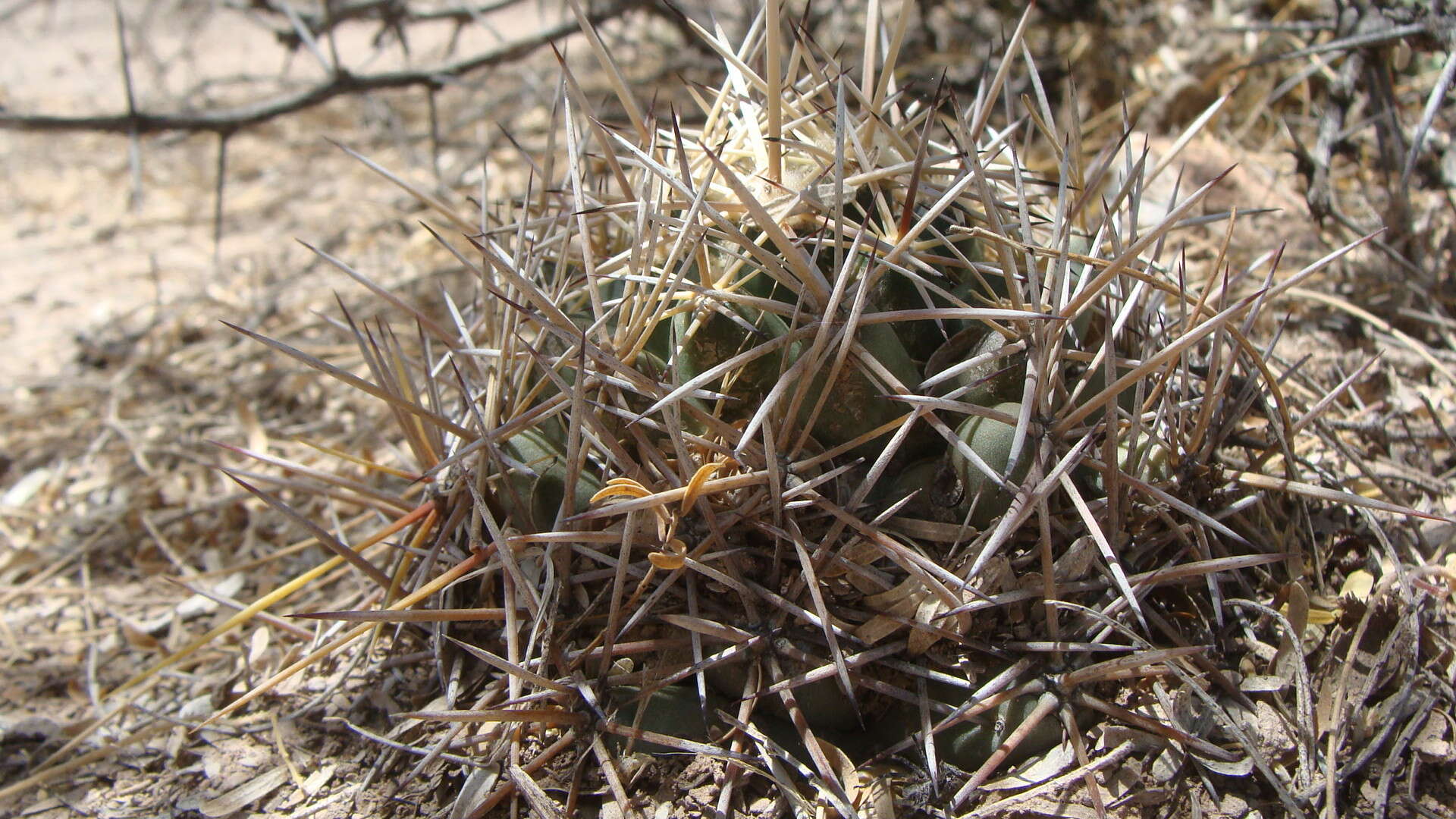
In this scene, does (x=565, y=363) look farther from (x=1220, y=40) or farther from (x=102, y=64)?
(x=102, y=64)

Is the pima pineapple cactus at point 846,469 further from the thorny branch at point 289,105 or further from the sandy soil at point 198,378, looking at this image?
the thorny branch at point 289,105

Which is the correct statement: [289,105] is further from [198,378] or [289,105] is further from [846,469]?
[846,469]

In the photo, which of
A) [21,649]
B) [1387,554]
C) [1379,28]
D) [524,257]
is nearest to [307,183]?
[21,649]

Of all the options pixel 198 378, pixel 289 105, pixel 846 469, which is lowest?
pixel 198 378

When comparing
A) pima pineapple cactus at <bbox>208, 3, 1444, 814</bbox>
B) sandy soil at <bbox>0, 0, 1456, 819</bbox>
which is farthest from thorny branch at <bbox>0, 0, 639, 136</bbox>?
pima pineapple cactus at <bbox>208, 3, 1444, 814</bbox>

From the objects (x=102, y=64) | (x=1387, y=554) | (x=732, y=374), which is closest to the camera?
(x=732, y=374)

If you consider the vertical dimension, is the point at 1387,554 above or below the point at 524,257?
below

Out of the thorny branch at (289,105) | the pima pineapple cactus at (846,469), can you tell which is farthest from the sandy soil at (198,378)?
the pima pineapple cactus at (846,469)

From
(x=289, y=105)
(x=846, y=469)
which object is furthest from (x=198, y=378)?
(x=846, y=469)

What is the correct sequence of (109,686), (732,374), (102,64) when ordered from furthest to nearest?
(102,64), (109,686), (732,374)
